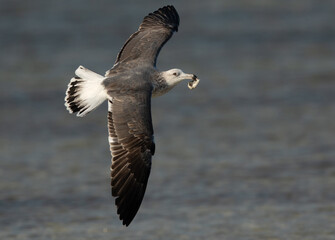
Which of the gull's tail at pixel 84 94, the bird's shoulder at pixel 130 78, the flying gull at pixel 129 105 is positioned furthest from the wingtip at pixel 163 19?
the gull's tail at pixel 84 94

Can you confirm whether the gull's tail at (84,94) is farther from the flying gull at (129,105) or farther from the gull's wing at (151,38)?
the gull's wing at (151,38)

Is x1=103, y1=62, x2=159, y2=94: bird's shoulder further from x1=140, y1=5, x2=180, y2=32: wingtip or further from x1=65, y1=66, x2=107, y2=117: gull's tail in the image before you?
x1=140, y1=5, x2=180, y2=32: wingtip

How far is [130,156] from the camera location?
7.29 metres

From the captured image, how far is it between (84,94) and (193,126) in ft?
12.4

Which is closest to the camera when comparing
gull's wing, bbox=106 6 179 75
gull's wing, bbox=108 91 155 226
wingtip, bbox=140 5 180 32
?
gull's wing, bbox=108 91 155 226

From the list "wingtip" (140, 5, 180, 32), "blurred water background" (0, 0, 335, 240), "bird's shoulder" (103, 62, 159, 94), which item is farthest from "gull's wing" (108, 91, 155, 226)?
"wingtip" (140, 5, 180, 32)

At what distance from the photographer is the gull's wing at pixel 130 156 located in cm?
719

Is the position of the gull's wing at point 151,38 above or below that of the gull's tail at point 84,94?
above

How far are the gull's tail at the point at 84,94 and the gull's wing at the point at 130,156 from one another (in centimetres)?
34

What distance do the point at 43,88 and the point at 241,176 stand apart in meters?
4.29

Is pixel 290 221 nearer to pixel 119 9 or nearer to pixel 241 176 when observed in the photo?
pixel 241 176

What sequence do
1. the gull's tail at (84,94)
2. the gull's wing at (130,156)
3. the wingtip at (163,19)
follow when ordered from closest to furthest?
the gull's wing at (130,156) → the gull's tail at (84,94) → the wingtip at (163,19)

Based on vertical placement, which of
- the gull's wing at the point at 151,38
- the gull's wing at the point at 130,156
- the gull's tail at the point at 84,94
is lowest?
the gull's wing at the point at 130,156

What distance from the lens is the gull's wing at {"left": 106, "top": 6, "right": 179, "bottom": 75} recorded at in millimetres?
8398
